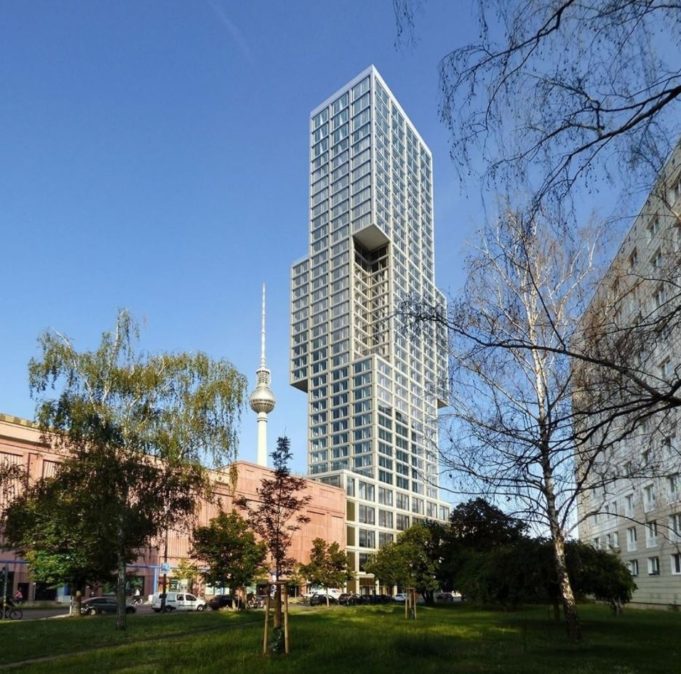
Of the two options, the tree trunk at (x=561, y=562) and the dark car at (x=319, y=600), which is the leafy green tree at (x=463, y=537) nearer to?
the dark car at (x=319, y=600)

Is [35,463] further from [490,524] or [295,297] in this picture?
[295,297]

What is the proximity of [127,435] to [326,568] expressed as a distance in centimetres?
4168

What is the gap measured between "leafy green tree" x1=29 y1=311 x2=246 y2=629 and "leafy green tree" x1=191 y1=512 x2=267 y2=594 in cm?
1821

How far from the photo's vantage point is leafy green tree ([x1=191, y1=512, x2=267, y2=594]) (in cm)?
4828

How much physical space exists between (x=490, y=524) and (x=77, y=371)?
54332 millimetres

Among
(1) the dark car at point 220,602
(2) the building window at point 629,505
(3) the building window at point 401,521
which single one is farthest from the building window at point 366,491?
(2) the building window at point 629,505

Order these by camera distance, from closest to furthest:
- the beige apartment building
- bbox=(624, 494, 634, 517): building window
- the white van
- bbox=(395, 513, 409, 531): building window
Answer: the beige apartment building, bbox=(624, 494, 634, 517): building window, the white van, bbox=(395, 513, 409, 531): building window

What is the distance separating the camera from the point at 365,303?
150 meters

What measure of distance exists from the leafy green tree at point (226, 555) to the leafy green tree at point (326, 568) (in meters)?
16.7

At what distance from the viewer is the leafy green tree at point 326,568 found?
65312 millimetres

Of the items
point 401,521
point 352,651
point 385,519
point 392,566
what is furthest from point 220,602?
point 401,521

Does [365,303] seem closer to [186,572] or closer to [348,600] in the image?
[348,600]

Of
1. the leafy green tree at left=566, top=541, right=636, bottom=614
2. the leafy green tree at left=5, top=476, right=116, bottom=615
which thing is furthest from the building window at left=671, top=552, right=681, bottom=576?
the leafy green tree at left=5, top=476, right=116, bottom=615

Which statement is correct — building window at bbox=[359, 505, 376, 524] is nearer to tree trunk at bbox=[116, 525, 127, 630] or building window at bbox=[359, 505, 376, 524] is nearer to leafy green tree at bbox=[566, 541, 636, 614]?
tree trunk at bbox=[116, 525, 127, 630]
